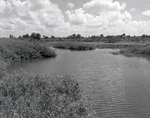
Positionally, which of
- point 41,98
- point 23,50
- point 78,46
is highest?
point 23,50

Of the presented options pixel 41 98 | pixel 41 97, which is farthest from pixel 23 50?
pixel 41 98

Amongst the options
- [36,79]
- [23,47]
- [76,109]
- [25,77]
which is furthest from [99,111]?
[23,47]

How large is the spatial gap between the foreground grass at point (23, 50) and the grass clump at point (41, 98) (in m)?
26.6

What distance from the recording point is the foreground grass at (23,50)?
37.8 metres

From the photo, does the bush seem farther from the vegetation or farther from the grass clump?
the grass clump

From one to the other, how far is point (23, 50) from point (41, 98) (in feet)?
112

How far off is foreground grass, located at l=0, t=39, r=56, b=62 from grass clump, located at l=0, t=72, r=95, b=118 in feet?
87.1

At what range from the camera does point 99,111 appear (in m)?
12.2

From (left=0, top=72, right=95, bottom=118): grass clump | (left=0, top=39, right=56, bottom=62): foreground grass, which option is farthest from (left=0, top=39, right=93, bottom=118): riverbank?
(left=0, top=39, right=56, bottom=62): foreground grass

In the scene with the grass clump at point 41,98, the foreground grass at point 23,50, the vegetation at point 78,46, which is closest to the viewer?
the grass clump at point 41,98

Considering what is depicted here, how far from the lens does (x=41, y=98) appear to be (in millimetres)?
9812

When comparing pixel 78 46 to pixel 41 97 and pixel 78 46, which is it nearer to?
pixel 78 46

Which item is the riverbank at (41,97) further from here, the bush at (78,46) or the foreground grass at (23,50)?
the bush at (78,46)

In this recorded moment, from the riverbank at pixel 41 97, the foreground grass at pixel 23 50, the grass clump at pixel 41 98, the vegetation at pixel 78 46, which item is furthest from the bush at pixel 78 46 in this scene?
the grass clump at pixel 41 98
